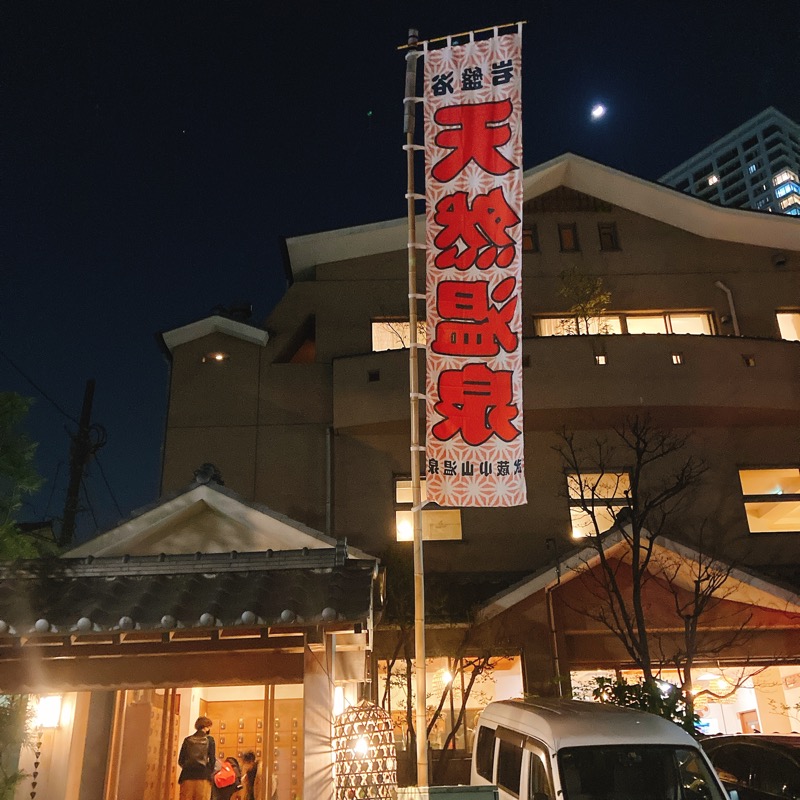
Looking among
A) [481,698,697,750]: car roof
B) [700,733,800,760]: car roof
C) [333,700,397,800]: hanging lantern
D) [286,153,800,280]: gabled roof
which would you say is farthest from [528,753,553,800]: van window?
[286,153,800,280]: gabled roof

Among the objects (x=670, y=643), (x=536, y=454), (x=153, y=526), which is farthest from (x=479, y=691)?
(x=153, y=526)

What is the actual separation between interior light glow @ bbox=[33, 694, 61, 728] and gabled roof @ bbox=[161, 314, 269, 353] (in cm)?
941

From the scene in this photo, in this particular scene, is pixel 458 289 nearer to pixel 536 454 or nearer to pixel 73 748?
pixel 73 748

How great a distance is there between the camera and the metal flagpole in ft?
22.2

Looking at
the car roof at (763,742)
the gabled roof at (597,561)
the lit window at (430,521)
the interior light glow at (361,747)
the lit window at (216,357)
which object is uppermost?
the lit window at (216,357)

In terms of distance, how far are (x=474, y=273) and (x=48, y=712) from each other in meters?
7.70

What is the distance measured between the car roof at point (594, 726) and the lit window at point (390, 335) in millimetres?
10458

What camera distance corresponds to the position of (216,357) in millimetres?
17062

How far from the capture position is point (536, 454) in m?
→ 15.7

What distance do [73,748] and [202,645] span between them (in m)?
2.24

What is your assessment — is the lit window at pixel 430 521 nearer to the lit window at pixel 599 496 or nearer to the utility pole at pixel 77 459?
the lit window at pixel 599 496

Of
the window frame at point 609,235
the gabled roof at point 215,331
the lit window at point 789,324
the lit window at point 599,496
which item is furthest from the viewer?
the window frame at point 609,235

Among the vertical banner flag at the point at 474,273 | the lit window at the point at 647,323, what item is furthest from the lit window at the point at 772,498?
the vertical banner flag at the point at 474,273

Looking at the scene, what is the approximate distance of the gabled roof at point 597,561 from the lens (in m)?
12.6
